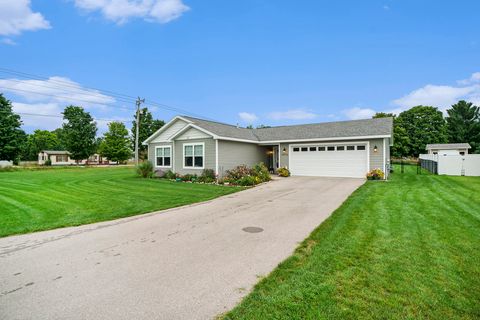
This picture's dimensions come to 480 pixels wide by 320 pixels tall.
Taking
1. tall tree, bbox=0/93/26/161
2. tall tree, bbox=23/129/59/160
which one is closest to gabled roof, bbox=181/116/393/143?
tall tree, bbox=0/93/26/161

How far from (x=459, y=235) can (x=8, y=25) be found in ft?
86.6

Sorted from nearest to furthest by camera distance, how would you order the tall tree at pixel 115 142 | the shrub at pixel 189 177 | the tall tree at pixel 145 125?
the shrub at pixel 189 177
the tall tree at pixel 145 125
the tall tree at pixel 115 142

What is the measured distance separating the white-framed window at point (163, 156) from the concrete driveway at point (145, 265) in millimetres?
12807

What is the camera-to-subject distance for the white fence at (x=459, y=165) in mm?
17141

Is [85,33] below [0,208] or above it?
above

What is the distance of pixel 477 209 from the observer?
7.36 meters

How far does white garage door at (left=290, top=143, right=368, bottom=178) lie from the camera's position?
16.4 metres

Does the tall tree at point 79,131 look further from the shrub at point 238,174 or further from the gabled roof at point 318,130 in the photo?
the shrub at point 238,174

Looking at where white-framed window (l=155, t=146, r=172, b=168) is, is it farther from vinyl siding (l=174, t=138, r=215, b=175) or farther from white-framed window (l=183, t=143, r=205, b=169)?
white-framed window (l=183, t=143, r=205, b=169)

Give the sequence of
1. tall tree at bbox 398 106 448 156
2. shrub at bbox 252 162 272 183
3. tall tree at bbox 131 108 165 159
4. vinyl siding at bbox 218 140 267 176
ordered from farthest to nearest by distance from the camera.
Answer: tall tree at bbox 131 108 165 159 < tall tree at bbox 398 106 448 156 < vinyl siding at bbox 218 140 267 176 < shrub at bbox 252 162 272 183

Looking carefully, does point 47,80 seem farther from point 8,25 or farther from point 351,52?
point 351,52

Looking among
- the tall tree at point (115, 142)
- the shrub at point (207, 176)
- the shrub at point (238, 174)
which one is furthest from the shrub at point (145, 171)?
the tall tree at point (115, 142)

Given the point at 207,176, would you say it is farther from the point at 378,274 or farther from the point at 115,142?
the point at 115,142

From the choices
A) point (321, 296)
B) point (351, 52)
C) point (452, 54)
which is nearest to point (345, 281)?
point (321, 296)
